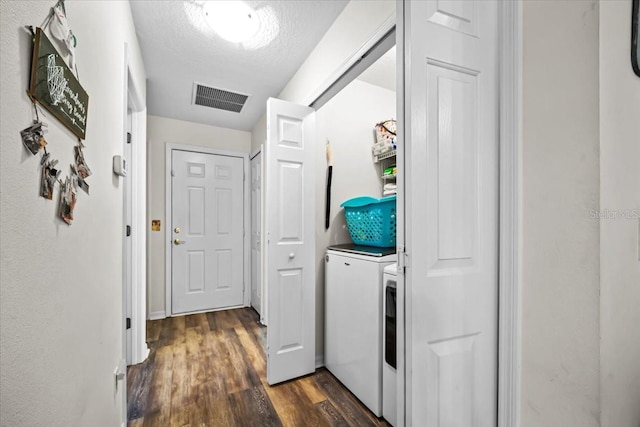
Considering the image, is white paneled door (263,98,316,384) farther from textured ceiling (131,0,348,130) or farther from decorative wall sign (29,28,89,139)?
decorative wall sign (29,28,89,139)

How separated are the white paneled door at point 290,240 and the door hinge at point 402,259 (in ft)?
4.25

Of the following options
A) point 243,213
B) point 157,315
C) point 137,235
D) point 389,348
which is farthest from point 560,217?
point 157,315

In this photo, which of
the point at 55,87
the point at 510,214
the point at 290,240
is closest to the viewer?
the point at 55,87

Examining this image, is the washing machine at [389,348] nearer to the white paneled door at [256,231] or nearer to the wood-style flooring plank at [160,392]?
the wood-style flooring plank at [160,392]

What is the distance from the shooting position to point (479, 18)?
0.93 meters

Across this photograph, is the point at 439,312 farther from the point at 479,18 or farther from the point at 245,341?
the point at 245,341

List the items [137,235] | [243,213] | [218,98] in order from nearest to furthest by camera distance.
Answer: [137,235] → [218,98] → [243,213]

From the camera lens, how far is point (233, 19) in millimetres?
1776

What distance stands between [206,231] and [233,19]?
8.51 ft

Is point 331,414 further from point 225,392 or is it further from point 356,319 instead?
point 225,392

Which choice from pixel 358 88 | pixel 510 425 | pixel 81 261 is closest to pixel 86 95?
pixel 81 261

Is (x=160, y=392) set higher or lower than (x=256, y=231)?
Result: lower

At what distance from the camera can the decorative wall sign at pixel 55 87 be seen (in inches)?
23.9

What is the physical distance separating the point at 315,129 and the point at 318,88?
314mm
